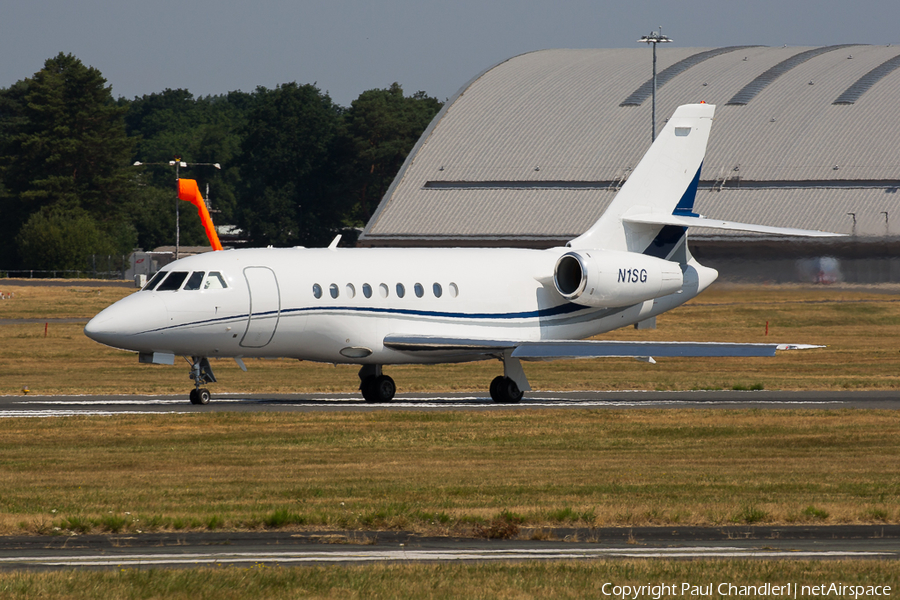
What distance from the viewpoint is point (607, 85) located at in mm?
85438

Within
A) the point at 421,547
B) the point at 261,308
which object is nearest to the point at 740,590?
the point at 421,547

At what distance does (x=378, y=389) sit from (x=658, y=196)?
9240mm

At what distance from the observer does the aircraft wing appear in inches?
1174

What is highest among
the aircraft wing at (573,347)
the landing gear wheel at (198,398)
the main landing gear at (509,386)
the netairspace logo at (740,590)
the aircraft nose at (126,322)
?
the aircraft nose at (126,322)

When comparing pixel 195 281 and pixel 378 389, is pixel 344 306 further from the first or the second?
pixel 195 281

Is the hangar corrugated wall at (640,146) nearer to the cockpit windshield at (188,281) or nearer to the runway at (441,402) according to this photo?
the runway at (441,402)

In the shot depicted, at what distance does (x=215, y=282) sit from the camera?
29156mm

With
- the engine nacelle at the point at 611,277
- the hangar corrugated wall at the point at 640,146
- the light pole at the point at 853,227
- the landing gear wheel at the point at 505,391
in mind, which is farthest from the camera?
the hangar corrugated wall at the point at 640,146

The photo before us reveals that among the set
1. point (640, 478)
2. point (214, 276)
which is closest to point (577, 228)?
point (214, 276)

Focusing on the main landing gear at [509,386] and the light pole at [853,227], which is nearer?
the main landing gear at [509,386]

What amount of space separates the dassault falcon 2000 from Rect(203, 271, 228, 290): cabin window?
0.03m

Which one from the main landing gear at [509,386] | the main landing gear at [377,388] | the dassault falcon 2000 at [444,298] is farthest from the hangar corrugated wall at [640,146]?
the main landing gear at [377,388]

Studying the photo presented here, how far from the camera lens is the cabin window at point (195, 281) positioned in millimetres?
28859

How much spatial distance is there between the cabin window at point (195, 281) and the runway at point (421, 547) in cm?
1546
